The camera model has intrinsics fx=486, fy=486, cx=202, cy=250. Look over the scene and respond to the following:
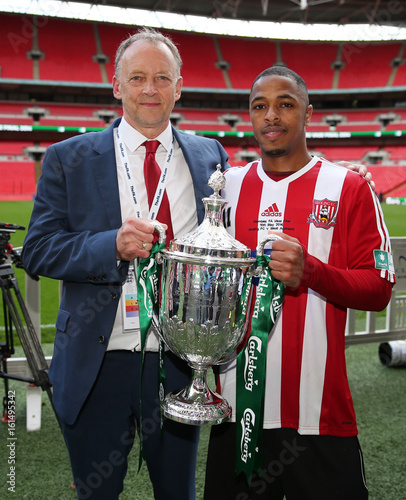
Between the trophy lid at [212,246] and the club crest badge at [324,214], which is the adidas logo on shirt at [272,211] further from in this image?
the trophy lid at [212,246]

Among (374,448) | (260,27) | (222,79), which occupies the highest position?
(260,27)

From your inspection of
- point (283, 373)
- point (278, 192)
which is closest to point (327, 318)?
point (283, 373)

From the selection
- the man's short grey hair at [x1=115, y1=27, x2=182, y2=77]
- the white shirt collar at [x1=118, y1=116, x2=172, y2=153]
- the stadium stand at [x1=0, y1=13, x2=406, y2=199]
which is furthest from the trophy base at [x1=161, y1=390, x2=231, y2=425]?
the stadium stand at [x1=0, y1=13, x2=406, y2=199]

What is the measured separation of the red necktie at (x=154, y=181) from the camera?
1.60 meters

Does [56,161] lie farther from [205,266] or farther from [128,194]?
[205,266]

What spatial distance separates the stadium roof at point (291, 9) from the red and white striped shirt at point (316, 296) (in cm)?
2311

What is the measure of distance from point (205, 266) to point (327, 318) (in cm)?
54

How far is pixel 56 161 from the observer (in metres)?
1.58

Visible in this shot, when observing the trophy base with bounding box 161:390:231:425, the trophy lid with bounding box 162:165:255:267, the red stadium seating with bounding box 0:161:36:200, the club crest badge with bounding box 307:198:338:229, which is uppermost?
the red stadium seating with bounding box 0:161:36:200

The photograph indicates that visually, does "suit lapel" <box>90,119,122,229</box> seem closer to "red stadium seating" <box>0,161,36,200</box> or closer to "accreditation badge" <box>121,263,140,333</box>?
"accreditation badge" <box>121,263,140,333</box>

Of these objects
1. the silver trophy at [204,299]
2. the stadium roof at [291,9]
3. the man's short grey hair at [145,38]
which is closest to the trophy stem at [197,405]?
the silver trophy at [204,299]

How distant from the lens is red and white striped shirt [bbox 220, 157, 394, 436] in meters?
1.45

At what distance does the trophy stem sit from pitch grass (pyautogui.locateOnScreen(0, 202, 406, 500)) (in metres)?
1.30

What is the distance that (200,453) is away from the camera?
278cm
